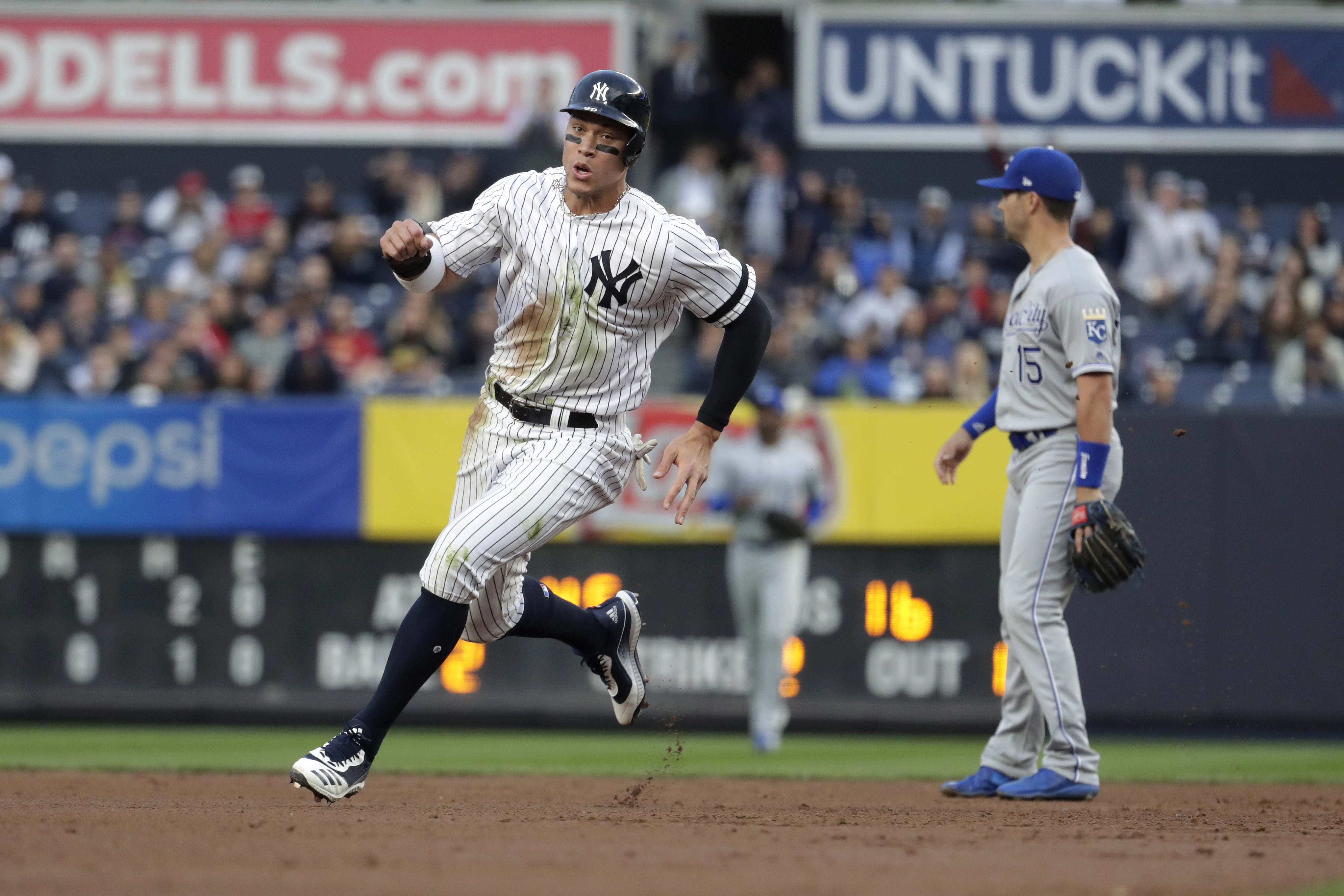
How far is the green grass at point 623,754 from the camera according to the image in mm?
8969

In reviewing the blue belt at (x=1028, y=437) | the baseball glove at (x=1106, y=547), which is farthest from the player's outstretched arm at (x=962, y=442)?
the baseball glove at (x=1106, y=547)

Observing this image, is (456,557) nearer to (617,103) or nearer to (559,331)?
(559,331)

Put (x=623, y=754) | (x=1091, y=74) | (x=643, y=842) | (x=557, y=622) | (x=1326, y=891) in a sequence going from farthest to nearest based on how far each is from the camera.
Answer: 1. (x=1091, y=74)
2. (x=623, y=754)
3. (x=557, y=622)
4. (x=643, y=842)
5. (x=1326, y=891)

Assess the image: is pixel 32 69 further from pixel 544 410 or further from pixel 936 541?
pixel 544 410

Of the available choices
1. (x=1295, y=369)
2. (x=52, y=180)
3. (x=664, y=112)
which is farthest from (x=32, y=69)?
(x=1295, y=369)

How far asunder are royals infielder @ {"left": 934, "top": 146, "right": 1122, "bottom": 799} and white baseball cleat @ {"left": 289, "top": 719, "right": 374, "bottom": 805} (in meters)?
2.52

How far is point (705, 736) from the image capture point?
1166 cm

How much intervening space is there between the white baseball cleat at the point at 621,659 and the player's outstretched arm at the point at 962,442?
1.40 meters

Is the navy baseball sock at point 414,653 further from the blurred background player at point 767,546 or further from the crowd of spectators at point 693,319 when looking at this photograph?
the crowd of spectators at point 693,319

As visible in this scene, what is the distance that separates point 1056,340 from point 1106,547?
85 cm

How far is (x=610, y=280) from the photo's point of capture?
5855mm

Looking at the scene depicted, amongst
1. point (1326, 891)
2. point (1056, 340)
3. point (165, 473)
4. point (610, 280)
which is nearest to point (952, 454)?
point (1056, 340)

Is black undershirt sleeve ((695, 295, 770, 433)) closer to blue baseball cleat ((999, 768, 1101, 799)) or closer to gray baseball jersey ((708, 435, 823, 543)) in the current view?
blue baseball cleat ((999, 768, 1101, 799))

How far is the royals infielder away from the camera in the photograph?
6.46m
